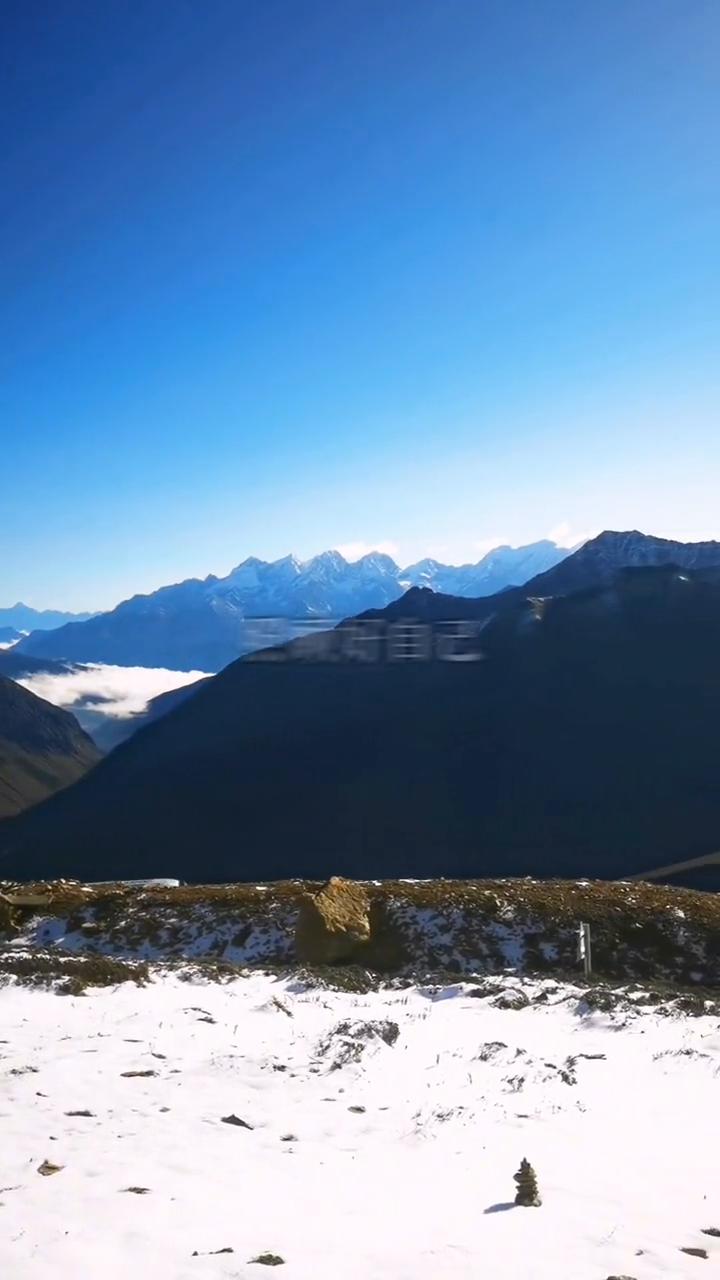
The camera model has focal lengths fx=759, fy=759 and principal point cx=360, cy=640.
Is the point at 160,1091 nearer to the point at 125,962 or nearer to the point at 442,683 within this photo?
the point at 125,962

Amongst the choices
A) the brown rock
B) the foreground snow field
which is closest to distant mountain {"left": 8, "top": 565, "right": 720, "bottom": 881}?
the brown rock

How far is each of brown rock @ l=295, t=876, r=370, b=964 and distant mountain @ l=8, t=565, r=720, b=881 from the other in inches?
3976

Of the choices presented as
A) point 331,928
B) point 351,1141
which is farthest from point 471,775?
point 351,1141

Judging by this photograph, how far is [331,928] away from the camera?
29562 millimetres

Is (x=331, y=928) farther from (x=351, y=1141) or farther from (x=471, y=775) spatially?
(x=471, y=775)

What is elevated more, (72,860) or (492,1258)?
(492,1258)

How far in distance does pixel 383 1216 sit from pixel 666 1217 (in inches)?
126

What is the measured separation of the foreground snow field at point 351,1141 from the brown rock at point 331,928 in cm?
1100

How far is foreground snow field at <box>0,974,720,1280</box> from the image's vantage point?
7742mm

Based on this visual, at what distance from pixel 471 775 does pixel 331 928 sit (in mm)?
135398

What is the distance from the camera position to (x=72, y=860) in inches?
6240

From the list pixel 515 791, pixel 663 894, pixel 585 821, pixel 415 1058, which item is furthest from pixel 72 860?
pixel 415 1058

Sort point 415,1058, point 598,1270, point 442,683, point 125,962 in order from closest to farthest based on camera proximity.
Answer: point 598,1270, point 415,1058, point 125,962, point 442,683

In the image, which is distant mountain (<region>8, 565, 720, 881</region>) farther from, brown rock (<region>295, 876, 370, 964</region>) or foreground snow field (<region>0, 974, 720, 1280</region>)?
foreground snow field (<region>0, 974, 720, 1280</region>)
